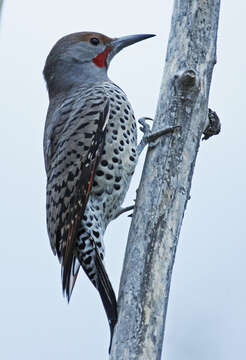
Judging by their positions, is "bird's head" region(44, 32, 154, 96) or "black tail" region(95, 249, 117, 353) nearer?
"black tail" region(95, 249, 117, 353)

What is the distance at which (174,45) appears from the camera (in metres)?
3.10

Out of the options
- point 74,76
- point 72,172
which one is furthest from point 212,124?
point 74,76

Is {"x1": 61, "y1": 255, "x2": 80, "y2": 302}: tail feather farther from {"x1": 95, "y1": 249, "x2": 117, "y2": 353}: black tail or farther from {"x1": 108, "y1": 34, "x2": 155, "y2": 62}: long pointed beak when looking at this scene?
{"x1": 108, "y1": 34, "x2": 155, "y2": 62}: long pointed beak

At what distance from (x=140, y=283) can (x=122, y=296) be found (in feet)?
0.41

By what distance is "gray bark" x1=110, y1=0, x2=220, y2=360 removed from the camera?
2.67 metres

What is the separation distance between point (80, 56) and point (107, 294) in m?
1.94

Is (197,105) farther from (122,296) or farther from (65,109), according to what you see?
(65,109)

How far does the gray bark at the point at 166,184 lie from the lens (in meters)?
2.67

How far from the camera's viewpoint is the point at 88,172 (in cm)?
351

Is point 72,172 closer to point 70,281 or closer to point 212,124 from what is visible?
point 70,281

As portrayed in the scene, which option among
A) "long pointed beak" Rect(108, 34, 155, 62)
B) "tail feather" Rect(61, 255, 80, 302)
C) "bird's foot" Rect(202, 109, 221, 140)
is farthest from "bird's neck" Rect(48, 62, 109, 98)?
"tail feather" Rect(61, 255, 80, 302)

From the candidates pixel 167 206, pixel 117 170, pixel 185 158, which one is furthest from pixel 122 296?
pixel 117 170

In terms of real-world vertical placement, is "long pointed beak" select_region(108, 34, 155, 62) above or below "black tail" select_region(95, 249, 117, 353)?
above

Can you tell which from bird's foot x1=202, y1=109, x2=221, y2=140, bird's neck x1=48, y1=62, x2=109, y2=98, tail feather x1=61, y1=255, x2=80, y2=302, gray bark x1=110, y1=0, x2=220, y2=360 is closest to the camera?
gray bark x1=110, y1=0, x2=220, y2=360
